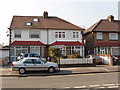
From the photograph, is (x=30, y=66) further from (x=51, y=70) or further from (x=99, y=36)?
(x=99, y=36)

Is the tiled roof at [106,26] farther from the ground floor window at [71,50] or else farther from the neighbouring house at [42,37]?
the ground floor window at [71,50]

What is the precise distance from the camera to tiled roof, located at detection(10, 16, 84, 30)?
28172 mm

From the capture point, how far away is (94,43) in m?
30.3

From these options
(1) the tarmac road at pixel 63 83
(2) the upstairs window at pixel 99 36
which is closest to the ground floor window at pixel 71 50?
(2) the upstairs window at pixel 99 36

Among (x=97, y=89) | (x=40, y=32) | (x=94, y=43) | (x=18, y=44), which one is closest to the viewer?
(x=97, y=89)

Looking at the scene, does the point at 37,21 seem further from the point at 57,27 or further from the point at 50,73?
the point at 50,73

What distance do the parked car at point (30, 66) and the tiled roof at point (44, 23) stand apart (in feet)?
46.3

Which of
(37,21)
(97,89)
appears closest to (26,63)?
(97,89)

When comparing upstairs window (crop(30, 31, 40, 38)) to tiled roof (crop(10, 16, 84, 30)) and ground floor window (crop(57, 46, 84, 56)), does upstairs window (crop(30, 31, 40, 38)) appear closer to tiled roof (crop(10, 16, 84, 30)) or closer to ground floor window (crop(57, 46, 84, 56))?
tiled roof (crop(10, 16, 84, 30))

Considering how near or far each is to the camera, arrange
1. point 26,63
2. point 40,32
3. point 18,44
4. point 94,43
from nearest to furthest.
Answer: point 26,63 < point 18,44 < point 40,32 < point 94,43

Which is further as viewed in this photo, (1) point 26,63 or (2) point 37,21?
(2) point 37,21

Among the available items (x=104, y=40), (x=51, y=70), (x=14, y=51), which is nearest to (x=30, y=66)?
(x=51, y=70)

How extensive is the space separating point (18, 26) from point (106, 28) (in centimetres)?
1818

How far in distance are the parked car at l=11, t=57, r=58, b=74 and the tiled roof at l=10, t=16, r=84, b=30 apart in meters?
14.1
